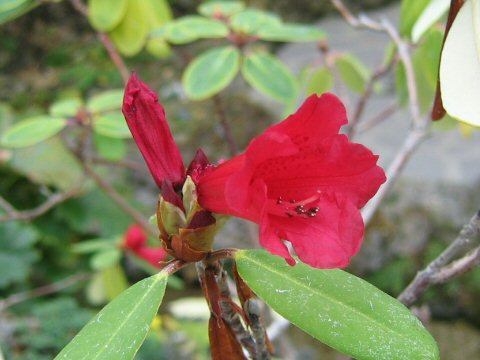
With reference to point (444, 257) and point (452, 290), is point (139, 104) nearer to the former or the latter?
point (444, 257)

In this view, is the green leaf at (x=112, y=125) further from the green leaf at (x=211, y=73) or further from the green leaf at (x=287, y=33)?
the green leaf at (x=287, y=33)

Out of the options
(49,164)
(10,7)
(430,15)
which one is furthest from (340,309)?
(49,164)

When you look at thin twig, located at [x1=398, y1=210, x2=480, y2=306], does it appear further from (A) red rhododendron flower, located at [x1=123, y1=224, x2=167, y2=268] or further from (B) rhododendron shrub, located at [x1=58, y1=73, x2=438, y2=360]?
(A) red rhododendron flower, located at [x1=123, y1=224, x2=167, y2=268]

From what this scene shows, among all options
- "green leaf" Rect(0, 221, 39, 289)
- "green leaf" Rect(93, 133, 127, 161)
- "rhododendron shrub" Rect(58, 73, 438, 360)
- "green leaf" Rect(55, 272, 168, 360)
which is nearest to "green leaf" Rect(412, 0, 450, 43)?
"rhododendron shrub" Rect(58, 73, 438, 360)

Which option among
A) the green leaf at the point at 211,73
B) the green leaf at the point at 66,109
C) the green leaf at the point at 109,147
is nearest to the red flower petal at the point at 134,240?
the green leaf at the point at 109,147

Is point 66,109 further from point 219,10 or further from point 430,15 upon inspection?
point 430,15

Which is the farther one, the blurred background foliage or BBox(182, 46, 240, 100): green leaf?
the blurred background foliage

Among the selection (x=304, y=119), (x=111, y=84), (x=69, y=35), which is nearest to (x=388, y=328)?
(x=304, y=119)
